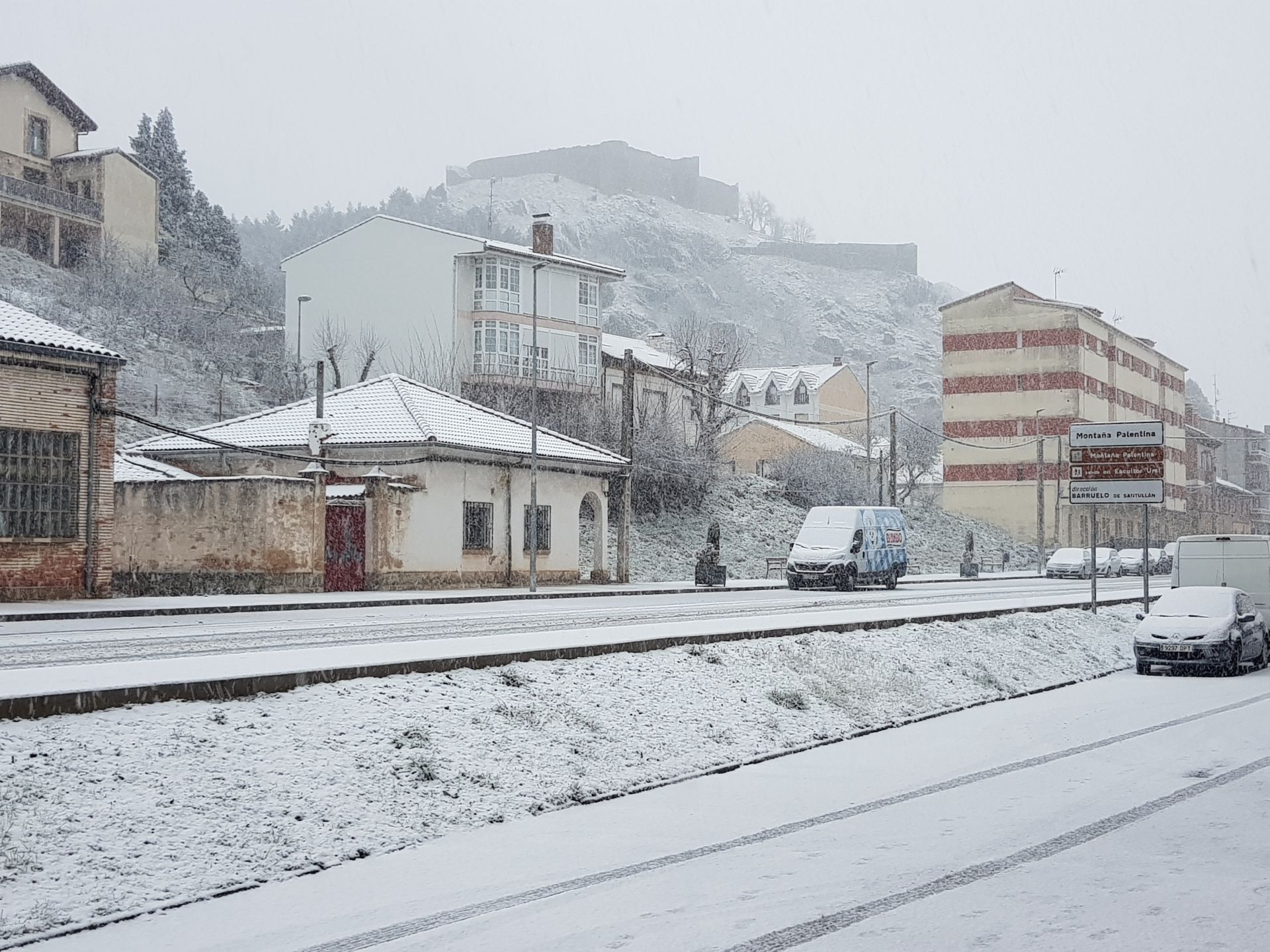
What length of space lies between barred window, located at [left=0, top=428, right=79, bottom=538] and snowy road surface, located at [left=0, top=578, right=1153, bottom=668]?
4327 mm

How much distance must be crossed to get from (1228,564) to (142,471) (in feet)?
84.2

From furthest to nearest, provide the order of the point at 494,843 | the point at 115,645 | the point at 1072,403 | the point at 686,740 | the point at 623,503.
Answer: the point at 1072,403 → the point at 623,503 → the point at 115,645 → the point at 686,740 → the point at 494,843

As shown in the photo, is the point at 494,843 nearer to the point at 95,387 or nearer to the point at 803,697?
the point at 803,697

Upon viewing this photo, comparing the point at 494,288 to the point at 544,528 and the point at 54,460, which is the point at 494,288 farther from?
the point at 54,460

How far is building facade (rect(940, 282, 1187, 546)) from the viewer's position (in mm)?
85500

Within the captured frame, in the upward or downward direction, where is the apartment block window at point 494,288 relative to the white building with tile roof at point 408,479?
upward

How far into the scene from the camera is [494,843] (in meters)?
9.03

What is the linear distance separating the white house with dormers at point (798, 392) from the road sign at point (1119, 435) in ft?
251

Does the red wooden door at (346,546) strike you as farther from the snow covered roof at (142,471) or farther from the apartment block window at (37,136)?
the apartment block window at (37,136)

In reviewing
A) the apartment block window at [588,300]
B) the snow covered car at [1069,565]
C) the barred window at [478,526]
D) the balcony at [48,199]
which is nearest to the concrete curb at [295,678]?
the barred window at [478,526]

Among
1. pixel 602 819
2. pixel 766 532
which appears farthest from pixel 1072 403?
pixel 602 819

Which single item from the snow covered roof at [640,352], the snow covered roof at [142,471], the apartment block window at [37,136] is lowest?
the snow covered roof at [142,471]

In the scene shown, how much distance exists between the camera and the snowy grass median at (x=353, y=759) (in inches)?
301

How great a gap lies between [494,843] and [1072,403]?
81463mm
